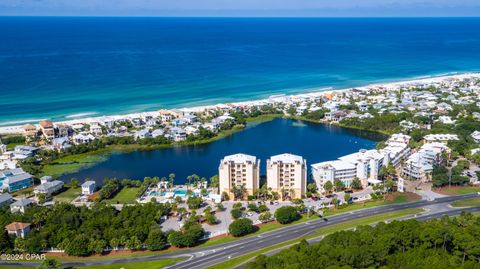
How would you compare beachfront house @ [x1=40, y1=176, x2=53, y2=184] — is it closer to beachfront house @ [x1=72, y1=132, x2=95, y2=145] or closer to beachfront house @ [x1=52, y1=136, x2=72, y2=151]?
beachfront house @ [x1=52, y1=136, x2=72, y2=151]

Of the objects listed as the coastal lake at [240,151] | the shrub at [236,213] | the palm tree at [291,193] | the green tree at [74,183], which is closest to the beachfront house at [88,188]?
the green tree at [74,183]

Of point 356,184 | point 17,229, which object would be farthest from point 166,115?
point 17,229

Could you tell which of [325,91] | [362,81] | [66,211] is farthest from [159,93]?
[66,211]

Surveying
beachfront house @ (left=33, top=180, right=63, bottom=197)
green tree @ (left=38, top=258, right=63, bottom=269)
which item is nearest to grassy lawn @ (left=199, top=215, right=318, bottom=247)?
green tree @ (left=38, top=258, right=63, bottom=269)

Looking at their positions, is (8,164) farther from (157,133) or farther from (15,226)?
(15,226)

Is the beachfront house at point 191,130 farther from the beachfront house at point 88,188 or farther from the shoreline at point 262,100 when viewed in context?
the beachfront house at point 88,188

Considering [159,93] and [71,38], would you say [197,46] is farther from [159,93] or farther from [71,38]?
[159,93]
